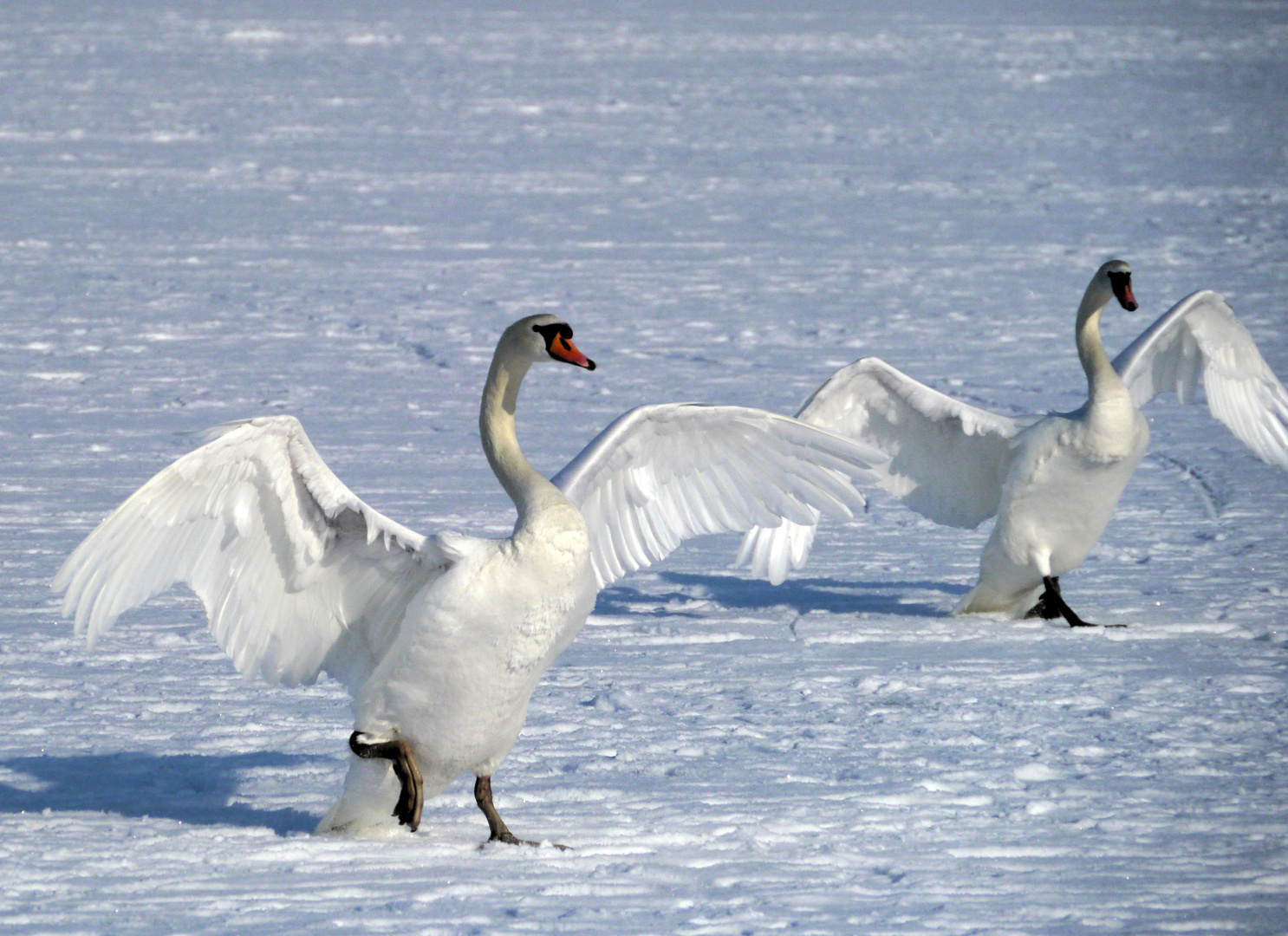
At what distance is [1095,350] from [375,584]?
9.68 ft

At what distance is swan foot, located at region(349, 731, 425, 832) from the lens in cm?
359

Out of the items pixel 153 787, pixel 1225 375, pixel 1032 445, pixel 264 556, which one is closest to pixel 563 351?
pixel 264 556

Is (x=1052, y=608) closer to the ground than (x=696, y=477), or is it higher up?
closer to the ground

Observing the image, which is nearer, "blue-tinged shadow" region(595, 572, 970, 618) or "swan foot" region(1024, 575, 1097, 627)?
"swan foot" region(1024, 575, 1097, 627)

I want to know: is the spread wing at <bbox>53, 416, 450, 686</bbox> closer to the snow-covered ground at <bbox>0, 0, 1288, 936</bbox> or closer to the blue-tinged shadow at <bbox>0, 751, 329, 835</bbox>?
the blue-tinged shadow at <bbox>0, 751, 329, 835</bbox>

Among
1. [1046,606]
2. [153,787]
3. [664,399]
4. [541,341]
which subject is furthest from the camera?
[664,399]

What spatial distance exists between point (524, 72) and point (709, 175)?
5038 mm

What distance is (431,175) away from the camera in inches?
579

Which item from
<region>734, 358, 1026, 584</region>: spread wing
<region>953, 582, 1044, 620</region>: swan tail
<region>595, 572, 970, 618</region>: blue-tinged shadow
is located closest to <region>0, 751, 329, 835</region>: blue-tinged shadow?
<region>595, 572, 970, 618</region>: blue-tinged shadow

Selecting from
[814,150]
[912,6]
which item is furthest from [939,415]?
[912,6]

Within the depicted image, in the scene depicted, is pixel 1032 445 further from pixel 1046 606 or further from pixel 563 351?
pixel 563 351

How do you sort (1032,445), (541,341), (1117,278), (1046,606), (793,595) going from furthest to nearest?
(793,595), (1117,278), (1046,606), (1032,445), (541,341)

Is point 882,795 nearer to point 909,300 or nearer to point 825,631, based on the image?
point 825,631

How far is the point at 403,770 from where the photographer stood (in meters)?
3.60
